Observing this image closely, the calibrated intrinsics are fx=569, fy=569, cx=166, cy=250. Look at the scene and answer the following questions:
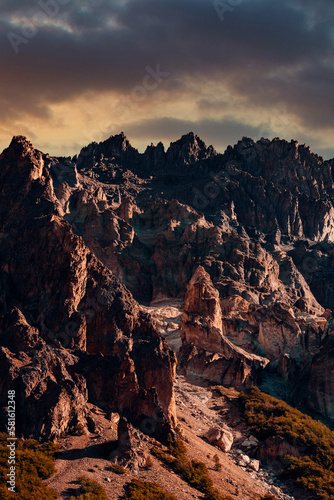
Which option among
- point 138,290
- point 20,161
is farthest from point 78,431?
point 138,290

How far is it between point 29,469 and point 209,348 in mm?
65387

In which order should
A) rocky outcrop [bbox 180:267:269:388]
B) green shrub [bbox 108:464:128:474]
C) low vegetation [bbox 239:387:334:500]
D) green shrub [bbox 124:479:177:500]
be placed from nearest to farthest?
green shrub [bbox 124:479:177:500]
green shrub [bbox 108:464:128:474]
low vegetation [bbox 239:387:334:500]
rocky outcrop [bbox 180:267:269:388]

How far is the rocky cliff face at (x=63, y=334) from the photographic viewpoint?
52062mm

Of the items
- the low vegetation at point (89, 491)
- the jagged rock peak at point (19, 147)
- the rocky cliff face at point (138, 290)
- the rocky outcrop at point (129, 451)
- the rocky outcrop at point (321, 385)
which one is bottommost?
the low vegetation at point (89, 491)

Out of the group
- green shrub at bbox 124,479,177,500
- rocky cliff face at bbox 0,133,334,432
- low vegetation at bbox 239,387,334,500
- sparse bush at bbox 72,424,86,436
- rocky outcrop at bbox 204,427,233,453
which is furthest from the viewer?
rocky outcrop at bbox 204,427,233,453

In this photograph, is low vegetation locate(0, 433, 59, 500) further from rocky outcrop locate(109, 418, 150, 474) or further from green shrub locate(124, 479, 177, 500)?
green shrub locate(124, 479, 177, 500)

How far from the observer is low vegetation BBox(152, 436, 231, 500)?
168ft

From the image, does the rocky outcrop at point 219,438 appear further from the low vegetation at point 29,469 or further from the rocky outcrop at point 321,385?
the rocky outcrop at point 321,385

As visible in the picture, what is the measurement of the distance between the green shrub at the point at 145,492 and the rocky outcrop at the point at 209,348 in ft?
163

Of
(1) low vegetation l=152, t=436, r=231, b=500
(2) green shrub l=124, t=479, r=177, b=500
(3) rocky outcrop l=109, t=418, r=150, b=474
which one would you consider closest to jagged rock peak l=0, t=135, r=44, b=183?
(3) rocky outcrop l=109, t=418, r=150, b=474

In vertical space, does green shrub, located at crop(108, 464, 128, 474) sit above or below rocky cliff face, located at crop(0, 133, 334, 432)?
below

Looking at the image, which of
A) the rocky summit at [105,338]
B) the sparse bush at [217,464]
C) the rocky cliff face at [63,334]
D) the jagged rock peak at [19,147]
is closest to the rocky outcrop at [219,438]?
the sparse bush at [217,464]

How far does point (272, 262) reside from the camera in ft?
616

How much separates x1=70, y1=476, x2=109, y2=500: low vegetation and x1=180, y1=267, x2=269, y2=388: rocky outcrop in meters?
54.1
